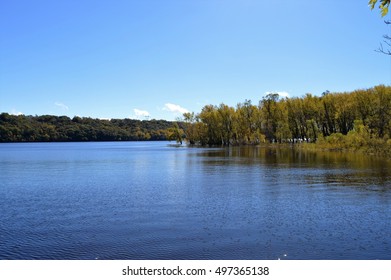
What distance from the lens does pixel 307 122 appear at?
4481 inches

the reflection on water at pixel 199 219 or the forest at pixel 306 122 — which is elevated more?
the forest at pixel 306 122

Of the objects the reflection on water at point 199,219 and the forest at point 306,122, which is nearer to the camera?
the reflection on water at point 199,219

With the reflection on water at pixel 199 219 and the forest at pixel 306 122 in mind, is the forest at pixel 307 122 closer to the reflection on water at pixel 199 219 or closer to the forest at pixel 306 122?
the forest at pixel 306 122

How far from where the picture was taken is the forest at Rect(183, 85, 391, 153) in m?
87.8

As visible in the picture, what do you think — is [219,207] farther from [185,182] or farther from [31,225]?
[185,182]

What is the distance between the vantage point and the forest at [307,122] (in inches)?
3455

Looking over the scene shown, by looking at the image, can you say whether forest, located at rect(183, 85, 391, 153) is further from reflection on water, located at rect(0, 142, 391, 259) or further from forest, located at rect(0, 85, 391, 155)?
reflection on water, located at rect(0, 142, 391, 259)

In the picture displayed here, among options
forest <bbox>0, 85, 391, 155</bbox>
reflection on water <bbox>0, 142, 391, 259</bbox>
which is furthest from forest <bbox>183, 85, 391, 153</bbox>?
reflection on water <bbox>0, 142, 391, 259</bbox>

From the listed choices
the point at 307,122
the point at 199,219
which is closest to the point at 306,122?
the point at 307,122

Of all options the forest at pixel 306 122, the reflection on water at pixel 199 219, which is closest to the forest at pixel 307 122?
the forest at pixel 306 122

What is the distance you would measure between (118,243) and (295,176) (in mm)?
28612

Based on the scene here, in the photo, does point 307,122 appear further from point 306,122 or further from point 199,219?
point 199,219

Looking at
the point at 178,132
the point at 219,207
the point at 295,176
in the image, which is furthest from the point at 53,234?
the point at 178,132
